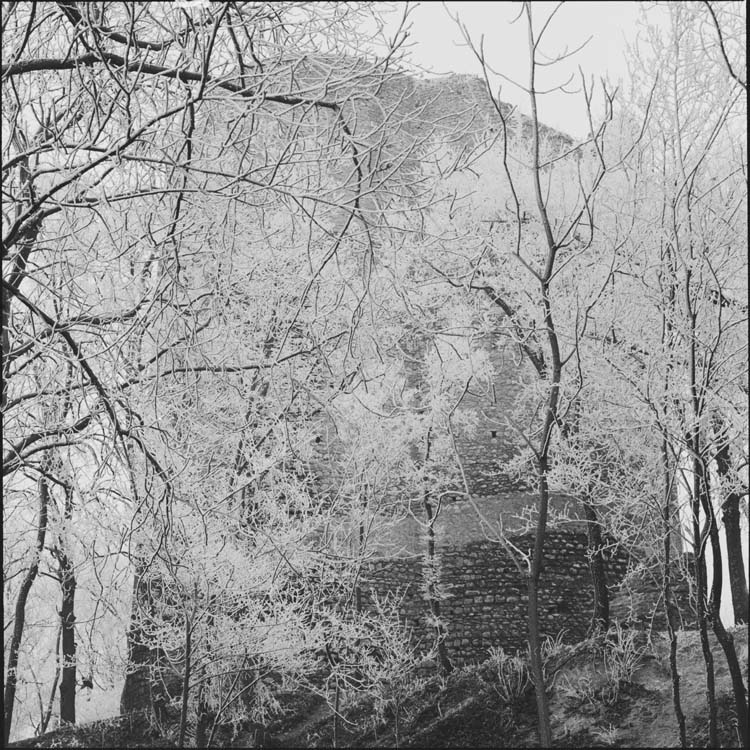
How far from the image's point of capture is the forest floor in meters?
7.86

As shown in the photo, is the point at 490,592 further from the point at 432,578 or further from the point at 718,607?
the point at 718,607

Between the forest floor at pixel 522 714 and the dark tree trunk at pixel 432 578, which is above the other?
the dark tree trunk at pixel 432 578

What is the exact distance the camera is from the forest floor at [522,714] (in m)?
7.86

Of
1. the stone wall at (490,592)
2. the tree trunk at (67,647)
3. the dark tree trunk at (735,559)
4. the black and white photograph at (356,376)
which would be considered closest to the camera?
the black and white photograph at (356,376)

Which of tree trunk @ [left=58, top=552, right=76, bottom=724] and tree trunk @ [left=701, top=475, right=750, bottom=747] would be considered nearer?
tree trunk @ [left=701, top=475, right=750, bottom=747]

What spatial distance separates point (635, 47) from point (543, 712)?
21.4ft

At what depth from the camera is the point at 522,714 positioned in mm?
8773

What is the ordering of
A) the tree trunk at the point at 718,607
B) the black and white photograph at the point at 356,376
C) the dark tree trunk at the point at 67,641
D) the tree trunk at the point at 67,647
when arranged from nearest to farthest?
the black and white photograph at the point at 356,376 < the tree trunk at the point at 718,607 < the dark tree trunk at the point at 67,641 < the tree trunk at the point at 67,647

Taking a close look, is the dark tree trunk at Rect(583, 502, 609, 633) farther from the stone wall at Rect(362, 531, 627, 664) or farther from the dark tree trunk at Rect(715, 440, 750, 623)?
the stone wall at Rect(362, 531, 627, 664)

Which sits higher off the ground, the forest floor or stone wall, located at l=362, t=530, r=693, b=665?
stone wall, located at l=362, t=530, r=693, b=665

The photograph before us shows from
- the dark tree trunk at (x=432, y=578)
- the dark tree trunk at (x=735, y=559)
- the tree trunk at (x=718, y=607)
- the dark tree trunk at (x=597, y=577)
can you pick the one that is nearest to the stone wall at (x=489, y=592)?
the dark tree trunk at (x=432, y=578)

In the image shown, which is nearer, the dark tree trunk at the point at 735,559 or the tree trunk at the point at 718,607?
the tree trunk at the point at 718,607

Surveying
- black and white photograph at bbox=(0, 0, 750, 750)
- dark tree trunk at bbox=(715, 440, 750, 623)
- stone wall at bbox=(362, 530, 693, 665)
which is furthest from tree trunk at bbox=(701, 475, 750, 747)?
stone wall at bbox=(362, 530, 693, 665)

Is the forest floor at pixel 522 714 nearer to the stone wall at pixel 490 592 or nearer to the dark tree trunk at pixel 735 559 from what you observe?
the dark tree trunk at pixel 735 559
